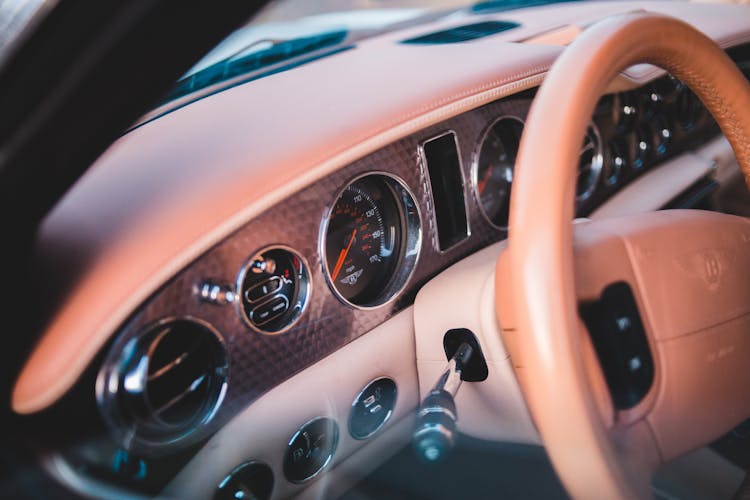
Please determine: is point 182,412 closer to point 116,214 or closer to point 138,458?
point 138,458

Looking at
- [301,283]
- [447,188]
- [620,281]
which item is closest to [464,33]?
[447,188]

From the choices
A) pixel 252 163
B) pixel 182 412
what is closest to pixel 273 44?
pixel 252 163

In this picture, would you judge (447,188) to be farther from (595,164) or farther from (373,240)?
(595,164)

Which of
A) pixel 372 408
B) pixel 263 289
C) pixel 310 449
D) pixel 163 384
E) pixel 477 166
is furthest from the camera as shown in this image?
pixel 477 166

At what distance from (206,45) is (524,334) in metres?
0.52

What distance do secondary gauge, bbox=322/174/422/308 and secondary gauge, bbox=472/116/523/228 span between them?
1.13 ft

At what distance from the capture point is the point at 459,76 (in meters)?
1.55

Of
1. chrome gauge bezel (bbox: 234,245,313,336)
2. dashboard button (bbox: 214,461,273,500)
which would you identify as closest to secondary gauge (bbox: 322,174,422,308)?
chrome gauge bezel (bbox: 234,245,313,336)

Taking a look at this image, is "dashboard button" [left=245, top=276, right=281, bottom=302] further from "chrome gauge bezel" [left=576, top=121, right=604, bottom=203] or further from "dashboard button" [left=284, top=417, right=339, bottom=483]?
"chrome gauge bezel" [left=576, top=121, right=604, bottom=203]

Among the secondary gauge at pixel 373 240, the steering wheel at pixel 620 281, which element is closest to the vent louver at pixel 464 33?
the secondary gauge at pixel 373 240

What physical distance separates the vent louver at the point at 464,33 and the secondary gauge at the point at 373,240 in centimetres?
69

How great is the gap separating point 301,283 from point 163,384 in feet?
1.15

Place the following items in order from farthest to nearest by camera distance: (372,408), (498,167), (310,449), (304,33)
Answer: (304,33)
(498,167)
(372,408)
(310,449)

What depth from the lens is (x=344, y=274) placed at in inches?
61.4
